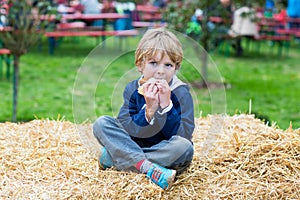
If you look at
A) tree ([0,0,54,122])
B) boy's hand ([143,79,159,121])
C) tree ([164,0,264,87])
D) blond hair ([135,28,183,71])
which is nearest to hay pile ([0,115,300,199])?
boy's hand ([143,79,159,121])

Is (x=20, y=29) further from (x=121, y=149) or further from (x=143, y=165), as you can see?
(x=143, y=165)

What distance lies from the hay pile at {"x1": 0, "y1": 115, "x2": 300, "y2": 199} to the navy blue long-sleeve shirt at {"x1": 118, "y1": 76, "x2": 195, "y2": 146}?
0.91 ft

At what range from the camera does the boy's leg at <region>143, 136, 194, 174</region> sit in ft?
11.2

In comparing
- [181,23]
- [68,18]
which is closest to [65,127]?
[181,23]

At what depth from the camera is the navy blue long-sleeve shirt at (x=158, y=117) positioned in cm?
343

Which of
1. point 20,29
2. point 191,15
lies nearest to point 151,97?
point 20,29

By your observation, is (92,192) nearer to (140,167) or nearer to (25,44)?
(140,167)

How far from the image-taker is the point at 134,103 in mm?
3609

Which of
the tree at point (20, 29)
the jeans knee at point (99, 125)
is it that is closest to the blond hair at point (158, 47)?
the jeans knee at point (99, 125)

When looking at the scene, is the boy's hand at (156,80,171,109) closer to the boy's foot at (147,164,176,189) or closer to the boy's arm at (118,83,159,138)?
the boy's arm at (118,83,159,138)

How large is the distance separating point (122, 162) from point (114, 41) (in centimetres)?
86

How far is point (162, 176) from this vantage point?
3277mm

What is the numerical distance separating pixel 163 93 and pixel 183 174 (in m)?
0.57

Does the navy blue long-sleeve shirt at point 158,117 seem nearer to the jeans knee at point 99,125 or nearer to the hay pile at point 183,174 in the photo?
the jeans knee at point 99,125
